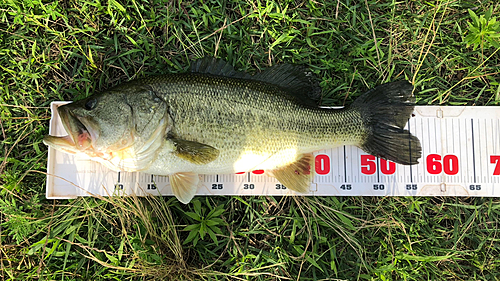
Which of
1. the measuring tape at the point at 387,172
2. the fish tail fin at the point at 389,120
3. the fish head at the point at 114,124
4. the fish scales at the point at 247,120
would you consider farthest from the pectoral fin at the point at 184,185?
the fish tail fin at the point at 389,120

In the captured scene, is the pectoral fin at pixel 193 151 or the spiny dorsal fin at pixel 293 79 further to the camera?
the spiny dorsal fin at pixel 293 79

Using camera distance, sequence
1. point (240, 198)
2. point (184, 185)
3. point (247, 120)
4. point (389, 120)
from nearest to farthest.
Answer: point (247, 120), point (184, 185), point (389, 120), point (240, 198)

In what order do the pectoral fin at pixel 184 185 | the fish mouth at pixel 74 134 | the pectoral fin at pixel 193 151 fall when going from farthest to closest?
the pectoral fin at pixel 184 185 → the pectoral fin at pixel 193 151 → the fish mouth at pixel 74 134

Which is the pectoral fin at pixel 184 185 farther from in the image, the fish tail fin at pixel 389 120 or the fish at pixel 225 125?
the fish tail fin at pixel 389 120

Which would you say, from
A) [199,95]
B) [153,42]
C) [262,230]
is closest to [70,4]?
[153,42]

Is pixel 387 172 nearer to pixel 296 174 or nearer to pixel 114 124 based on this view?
pixel 296 174

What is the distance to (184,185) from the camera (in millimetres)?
2859

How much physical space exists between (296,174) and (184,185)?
1081mm

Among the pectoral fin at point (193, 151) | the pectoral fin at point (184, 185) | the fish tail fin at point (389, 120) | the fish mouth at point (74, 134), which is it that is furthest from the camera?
the fish tail fin at point (389, 120)

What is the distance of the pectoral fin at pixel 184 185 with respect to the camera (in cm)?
285

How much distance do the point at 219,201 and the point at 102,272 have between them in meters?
1.33

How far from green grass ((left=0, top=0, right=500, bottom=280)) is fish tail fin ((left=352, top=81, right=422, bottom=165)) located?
0.37 m

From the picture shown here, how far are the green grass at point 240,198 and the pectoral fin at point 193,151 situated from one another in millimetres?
583

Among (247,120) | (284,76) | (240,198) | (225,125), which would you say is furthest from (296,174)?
(284,76)
